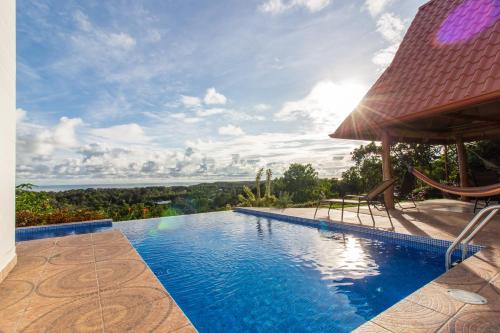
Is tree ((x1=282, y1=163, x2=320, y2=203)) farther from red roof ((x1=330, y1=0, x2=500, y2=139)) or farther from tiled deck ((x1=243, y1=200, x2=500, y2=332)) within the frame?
tiled deck ((x1=243, y1=200, x2=500, y2=332))

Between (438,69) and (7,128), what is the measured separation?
964 centimetres

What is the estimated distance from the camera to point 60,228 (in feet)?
27.3

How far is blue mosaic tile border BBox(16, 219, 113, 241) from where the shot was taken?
764 cm

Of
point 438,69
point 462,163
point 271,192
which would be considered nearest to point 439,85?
point 438,69

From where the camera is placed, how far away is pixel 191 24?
8.64m

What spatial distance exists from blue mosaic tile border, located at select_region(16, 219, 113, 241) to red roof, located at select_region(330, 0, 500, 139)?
8.97 m

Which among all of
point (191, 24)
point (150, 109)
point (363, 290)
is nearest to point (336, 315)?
point (363, 290)

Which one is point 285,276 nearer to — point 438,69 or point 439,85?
point 439,85

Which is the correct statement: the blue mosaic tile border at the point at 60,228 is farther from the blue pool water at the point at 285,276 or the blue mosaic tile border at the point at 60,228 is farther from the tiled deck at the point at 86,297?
the tiled deck at the point at 86,297

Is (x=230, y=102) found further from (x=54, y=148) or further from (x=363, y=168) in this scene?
(x=54, y=148)

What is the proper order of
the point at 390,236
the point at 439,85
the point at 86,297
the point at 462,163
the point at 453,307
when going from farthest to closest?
the point at 462,163
the point at 439,85
the point at 390,236
the point at 86,297
the point at 453,307

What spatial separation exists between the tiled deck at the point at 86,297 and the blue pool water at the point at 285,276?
2.23 ft

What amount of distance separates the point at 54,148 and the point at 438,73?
2354 centimetres

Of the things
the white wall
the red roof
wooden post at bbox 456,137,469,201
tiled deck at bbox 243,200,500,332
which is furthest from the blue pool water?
wooden post at bbox 456,137,469,201
